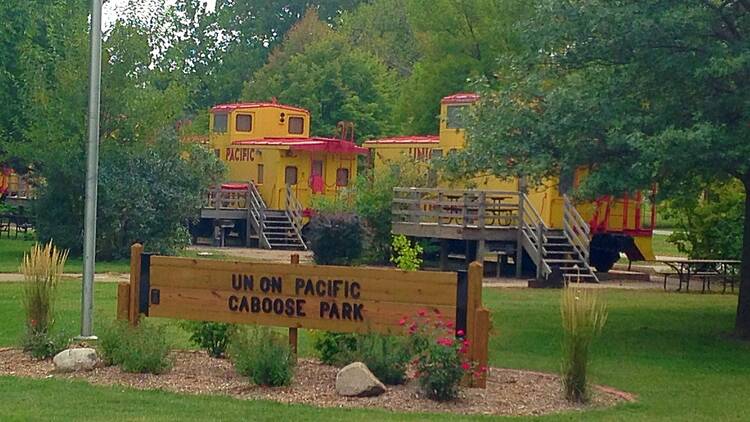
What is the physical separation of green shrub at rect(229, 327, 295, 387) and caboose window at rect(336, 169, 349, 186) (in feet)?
94.3

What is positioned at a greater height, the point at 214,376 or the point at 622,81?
the point at 622,81

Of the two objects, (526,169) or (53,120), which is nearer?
(526,169)

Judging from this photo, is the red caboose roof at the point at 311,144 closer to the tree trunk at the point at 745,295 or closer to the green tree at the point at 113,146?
the green tree at the point at 113,146

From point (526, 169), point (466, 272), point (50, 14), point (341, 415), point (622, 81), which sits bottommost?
point (341, 415)

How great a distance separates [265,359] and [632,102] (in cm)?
667

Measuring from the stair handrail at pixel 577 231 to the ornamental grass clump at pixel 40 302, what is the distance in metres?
16.3

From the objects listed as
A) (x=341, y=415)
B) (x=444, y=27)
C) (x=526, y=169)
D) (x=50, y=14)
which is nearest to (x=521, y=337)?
(x=526, y=169)

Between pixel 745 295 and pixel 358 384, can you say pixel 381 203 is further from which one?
pixel 358 384

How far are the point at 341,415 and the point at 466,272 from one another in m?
2.05

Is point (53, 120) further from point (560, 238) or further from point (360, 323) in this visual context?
point (360, 323)

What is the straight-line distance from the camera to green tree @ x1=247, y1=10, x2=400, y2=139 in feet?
179

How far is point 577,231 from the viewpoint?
92.8 ft

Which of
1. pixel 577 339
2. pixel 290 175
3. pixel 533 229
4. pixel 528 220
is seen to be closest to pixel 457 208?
pixel 528 220

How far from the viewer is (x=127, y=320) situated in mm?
13125
